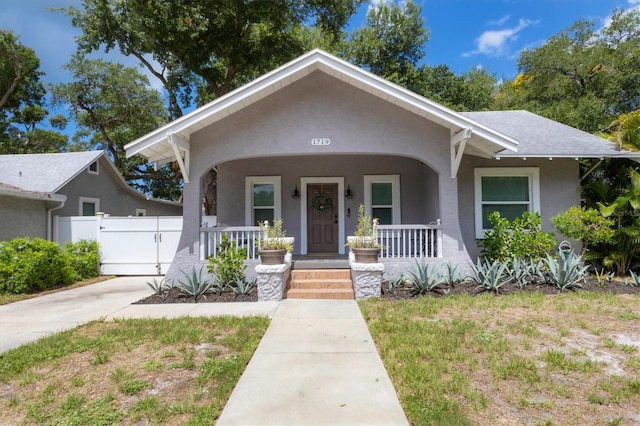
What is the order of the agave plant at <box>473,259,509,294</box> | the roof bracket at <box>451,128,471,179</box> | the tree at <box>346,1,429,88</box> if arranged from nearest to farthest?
the agave plant at <box>473,259,509,294</box>, the roof bracket at <box>451,128,471,179</box>, the tree at <box>346,1,429,88</box>

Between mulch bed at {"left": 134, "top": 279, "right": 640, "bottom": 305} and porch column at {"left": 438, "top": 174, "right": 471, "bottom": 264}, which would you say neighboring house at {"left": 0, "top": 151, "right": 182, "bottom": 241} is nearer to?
mulch bed at {"left": 134, "top": 279, "right": 640, "bottom": 305}

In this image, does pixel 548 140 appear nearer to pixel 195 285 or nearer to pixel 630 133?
pixel 630 133

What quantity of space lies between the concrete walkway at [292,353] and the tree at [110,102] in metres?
A: 17.8

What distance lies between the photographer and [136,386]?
11.1 ft

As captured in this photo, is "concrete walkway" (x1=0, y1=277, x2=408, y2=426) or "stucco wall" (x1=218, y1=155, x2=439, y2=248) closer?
"concrete walkway" (x1=0, y1=277, x2=408, y2=426)

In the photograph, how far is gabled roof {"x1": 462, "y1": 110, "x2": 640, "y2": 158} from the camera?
325 inches

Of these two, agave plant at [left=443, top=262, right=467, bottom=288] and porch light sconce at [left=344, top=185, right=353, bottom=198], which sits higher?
porch light sconce at [left=344, top=185, right=353, bottom=198]

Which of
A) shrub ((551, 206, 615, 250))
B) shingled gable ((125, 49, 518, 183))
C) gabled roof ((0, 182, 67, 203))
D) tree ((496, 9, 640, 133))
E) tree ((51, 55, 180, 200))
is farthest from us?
tree ((51, 55, 180, 200))

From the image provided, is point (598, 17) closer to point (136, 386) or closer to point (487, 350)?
point (487, 350)

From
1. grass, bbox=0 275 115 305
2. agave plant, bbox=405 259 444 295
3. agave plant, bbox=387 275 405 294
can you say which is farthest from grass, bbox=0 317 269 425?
grass, bbox=0 275 115 305

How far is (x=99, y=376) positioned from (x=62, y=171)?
41.0 feet

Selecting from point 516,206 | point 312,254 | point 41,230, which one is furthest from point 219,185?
point 516,206

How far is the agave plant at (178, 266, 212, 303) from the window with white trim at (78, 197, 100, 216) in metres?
8.79

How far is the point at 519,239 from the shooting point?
7.86 meters
